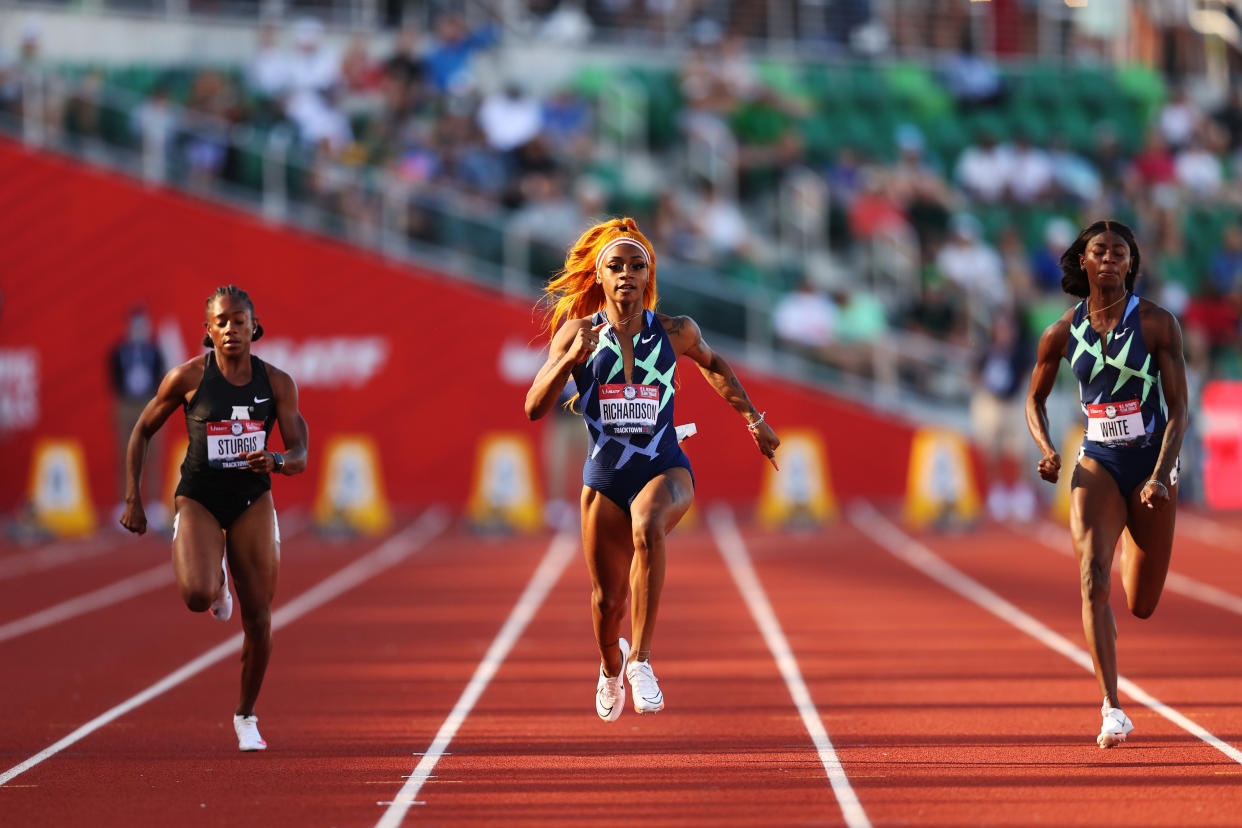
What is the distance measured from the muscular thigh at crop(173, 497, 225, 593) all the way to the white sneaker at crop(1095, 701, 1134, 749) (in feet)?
11.5

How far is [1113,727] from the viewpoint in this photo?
23.1ft

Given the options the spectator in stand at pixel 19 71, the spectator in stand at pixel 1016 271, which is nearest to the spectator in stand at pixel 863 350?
the spectator in stand at pixel 1016 271

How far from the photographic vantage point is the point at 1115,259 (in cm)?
733

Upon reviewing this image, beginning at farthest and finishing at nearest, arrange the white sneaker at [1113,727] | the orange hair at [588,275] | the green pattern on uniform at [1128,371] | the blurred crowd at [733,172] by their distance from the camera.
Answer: the blurred crowd at [733,172], the orange hair at [588,275], the green pattern on uniform at [1128,371], the white sneaker at [1113,727]

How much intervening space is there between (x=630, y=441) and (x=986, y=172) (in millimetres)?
18200

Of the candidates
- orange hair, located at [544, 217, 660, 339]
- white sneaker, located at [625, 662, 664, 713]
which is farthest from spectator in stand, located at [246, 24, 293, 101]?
white sneaker, located at [625, 662, 664, 713]

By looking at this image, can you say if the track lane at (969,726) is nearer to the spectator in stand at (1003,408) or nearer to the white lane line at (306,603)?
the white lane line at (306,603)

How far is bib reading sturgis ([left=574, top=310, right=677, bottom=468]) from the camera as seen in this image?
23.7 ft

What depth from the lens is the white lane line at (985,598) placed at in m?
7.91

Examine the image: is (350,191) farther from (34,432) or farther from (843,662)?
(843,662)

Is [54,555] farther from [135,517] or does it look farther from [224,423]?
[224,423]

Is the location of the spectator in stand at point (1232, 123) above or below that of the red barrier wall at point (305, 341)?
above

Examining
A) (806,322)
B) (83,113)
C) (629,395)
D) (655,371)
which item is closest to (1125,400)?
(655,371)

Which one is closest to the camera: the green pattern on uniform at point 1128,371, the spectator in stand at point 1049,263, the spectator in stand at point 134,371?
the green pattern on uniform at point 1128,371
